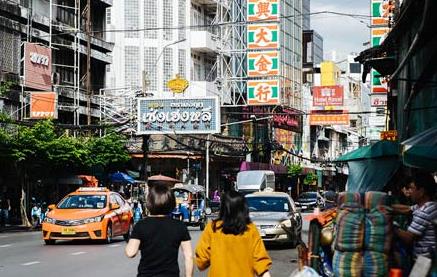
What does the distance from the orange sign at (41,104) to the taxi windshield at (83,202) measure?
17.3 meters

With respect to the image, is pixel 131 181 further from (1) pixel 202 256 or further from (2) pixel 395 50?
(1) pixel 202 256

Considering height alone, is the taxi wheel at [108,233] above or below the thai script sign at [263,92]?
below

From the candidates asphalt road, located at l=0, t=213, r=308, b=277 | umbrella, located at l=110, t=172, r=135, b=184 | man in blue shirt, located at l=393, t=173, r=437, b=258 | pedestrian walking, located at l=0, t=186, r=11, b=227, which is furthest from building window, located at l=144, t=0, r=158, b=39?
man in blue shirt, located at l=393, t=173, r=437, b=258

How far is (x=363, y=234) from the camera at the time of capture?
7.46 metres

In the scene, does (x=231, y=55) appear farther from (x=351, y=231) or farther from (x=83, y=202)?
(x=351, y=231)

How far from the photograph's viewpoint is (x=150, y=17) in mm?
57594

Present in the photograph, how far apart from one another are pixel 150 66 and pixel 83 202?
3507 centimetres

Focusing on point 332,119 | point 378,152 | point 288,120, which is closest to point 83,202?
point 378,152

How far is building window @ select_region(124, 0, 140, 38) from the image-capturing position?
57.2 m

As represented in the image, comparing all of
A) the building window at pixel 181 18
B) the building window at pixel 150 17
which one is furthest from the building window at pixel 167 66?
the building window at pixel 181 18

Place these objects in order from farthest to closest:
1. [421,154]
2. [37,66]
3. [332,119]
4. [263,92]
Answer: [332,119]
[263,92]
[37,66]
[421,154]

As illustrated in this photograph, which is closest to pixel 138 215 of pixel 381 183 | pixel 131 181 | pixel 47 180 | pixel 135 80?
pixel 47 180

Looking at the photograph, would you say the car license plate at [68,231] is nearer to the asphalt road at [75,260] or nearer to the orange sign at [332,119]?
the asphalt road at [75,260]

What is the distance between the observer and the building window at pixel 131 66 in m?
57.1
